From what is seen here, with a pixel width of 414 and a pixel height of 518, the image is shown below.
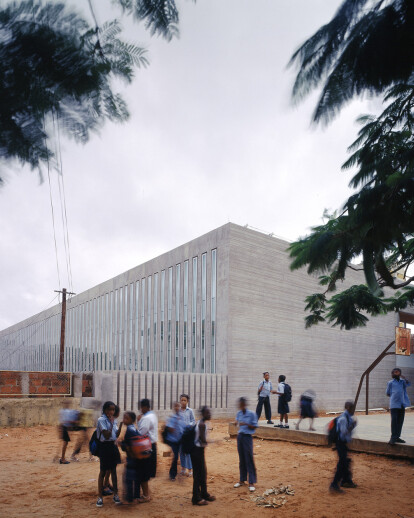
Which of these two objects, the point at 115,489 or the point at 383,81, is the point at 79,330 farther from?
the point at 383,81

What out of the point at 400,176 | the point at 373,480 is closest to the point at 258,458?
the point at 373,480

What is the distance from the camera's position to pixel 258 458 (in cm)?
1038

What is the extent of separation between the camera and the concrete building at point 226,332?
1966cm

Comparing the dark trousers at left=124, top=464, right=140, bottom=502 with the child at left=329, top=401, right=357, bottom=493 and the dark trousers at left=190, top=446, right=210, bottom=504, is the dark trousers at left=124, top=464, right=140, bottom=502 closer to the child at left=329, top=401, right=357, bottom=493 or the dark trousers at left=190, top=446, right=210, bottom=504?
the dark trousers at left=190, top=446, right=210, bottom=504

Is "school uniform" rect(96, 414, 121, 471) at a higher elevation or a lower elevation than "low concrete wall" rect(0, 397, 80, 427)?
higher

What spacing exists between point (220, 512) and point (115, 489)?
163 centimetres

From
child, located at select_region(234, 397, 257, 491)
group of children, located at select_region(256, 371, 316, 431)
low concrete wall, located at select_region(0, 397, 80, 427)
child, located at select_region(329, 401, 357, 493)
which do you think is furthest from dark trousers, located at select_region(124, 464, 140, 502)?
low concrete wall, located at select_region(0, 397, 80, 427)

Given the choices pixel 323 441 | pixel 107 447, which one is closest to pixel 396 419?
pixel 323 441

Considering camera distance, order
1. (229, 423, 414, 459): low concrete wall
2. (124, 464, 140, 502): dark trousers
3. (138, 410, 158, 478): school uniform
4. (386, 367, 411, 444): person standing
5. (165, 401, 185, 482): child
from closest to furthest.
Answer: (124, 464, 140, 502): dark trousers < (138, 410, 158, 478): school uniform < (165, 401, 185, 482): child < (386, 367, 411, 444): person standing < (229, 423, 414, 459): low concrete wall

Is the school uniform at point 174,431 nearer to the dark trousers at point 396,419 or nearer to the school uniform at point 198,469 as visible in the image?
the school uniform at point 198,469

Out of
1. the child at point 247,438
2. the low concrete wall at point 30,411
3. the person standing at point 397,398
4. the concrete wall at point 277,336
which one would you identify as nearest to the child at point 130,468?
the child at point 247,438

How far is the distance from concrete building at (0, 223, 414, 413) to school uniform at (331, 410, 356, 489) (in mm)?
10291

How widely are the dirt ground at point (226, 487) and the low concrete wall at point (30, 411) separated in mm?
3236

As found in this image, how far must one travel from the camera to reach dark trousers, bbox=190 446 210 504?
22.2ft
